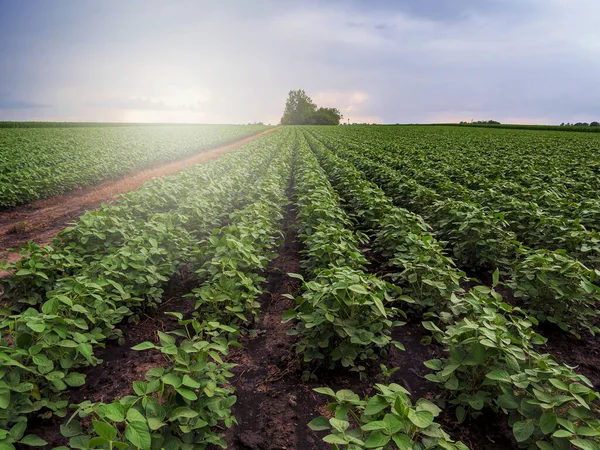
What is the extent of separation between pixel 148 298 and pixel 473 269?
4.56m

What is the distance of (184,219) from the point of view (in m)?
5.47

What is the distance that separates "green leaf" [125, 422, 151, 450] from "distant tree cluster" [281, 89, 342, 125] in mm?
116923

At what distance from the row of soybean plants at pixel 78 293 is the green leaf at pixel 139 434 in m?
0.77

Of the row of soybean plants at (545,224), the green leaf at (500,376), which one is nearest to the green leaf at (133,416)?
the green leaf at (500,376)

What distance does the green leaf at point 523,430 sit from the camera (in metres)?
2.05

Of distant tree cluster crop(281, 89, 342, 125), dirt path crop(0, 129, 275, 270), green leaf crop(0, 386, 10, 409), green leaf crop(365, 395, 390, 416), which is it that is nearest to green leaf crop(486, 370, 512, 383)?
green leaf crop(365, 395, 390, 416)

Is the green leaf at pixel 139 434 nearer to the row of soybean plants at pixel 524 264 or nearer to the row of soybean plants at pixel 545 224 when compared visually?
the row of soybean plants at pixel 524 264

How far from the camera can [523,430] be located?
6.86 ft

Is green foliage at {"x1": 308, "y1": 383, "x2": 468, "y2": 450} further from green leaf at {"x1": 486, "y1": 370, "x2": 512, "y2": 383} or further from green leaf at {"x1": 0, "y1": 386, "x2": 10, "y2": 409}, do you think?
green leaf at {"x1": 0, "y1": 386, "x2": 10, "y2": 409}

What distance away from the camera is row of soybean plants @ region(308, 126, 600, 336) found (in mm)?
3635

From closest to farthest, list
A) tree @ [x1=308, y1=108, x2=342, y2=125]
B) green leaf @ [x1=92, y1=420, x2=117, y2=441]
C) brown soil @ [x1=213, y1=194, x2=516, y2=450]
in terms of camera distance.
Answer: green leaf @ [x1=92, y1=420, x2=117, y2=441], brown soil @ [x1=213, y1=194, x2=516, y2=450], tree @ [x1=308, y1=108, x2=342, y2=125]

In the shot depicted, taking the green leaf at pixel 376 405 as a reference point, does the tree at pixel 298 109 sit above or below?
above

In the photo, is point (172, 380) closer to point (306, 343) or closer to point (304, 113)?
point (306, 343)

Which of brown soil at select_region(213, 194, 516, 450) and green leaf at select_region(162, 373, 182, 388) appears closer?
green leaf at select_region(162, 373, 182, 388)
